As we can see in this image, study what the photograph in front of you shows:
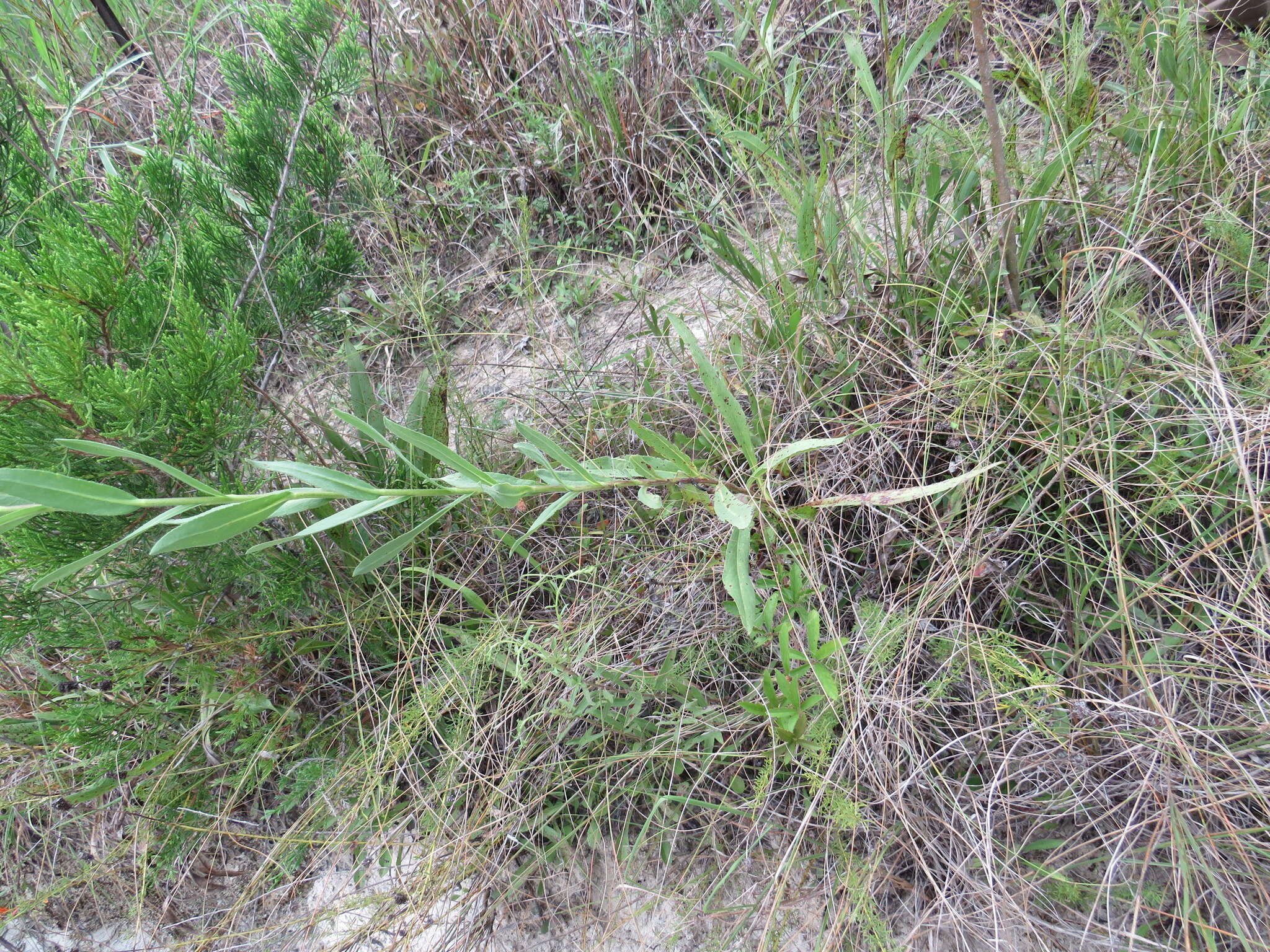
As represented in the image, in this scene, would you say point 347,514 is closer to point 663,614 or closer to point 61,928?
point 663,614

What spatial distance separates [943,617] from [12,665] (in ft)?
7.15

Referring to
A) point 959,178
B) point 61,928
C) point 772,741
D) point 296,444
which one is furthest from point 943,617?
point 61,928

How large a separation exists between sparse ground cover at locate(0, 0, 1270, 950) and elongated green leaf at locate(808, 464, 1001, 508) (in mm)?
14

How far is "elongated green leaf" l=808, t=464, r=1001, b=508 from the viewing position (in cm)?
125

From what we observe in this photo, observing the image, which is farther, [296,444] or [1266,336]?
[296,444]

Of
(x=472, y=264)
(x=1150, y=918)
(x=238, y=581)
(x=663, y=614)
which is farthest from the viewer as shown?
(x=472, y=264)

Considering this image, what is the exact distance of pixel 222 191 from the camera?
1794mm

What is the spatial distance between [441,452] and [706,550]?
647mm

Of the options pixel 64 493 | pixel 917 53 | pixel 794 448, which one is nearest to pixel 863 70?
pixel 917 53

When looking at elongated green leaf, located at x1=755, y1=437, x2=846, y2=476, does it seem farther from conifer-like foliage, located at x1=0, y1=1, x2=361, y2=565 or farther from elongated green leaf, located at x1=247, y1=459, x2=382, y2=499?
conifer-like foliage, located at x1=0, y1=1, x2=361, y2=565

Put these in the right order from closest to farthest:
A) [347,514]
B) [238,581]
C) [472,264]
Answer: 1. [347,514]
2. [238,581]
3. [472,264]

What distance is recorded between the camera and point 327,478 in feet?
3.82

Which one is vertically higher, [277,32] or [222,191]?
[277,32]

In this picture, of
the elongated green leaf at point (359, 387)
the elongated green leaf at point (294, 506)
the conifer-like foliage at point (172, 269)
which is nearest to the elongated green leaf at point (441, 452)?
the elongated green leaf at point (294, 506)
